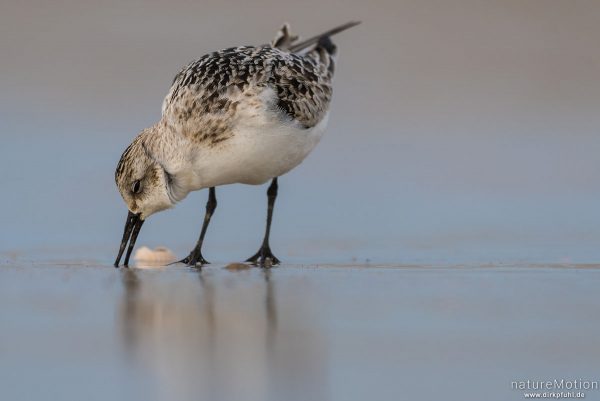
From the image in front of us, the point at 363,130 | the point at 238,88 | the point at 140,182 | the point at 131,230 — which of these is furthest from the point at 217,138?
the point at 363,130

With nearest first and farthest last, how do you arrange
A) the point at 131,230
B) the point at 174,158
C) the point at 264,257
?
the point at 174,158, the point at 131,230, the point at 264,257

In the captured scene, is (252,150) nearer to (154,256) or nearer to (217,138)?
(217,138)

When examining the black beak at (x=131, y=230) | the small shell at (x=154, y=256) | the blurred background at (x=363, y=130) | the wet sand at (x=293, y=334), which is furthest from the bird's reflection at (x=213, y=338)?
the blurred background at (x=363, y=130)

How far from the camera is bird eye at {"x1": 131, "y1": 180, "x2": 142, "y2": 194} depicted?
7.77 meters

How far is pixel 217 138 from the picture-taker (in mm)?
7637

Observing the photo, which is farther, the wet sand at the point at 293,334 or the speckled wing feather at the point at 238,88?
the speckled wing feather at the point at 238,88

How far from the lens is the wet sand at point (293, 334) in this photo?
4.40 meters

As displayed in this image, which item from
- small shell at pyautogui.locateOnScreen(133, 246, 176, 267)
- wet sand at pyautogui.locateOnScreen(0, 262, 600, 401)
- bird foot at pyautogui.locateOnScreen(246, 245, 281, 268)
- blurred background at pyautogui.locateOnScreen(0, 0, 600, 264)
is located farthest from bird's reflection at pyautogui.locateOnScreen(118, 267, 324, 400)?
blurred background at pyautogui.locateOnScreen(0, 0, 600, 264)

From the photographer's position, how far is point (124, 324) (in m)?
5.41

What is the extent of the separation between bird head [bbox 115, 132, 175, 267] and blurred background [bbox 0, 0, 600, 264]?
1.47 feet

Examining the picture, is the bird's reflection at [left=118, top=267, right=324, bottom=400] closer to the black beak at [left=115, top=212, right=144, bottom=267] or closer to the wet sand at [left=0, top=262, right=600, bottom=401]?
the wet sand at [left=0, top=262, right=600, bottom=401]

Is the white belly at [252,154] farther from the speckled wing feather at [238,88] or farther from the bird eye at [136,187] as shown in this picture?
the bird eye at [136,187]

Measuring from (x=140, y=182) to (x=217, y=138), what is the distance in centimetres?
55

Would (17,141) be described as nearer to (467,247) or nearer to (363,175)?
(363,175)
